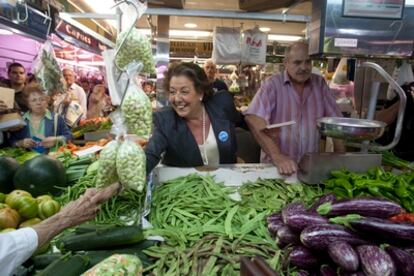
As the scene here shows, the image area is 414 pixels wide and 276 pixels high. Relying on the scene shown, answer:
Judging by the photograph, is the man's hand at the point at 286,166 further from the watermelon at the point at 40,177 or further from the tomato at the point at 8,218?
the tomato at the point at 8,218

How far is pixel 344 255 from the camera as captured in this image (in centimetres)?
136

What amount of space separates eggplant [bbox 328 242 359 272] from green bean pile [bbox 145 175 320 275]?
289 mm

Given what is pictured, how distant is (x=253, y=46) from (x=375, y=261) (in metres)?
4.82

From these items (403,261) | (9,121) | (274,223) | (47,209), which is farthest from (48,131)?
(403,261)

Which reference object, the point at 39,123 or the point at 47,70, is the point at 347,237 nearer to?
the point at 47,70

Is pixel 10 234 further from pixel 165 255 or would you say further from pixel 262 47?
pixel 262 47

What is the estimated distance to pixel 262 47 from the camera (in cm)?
582

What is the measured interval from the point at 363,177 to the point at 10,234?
1919mm

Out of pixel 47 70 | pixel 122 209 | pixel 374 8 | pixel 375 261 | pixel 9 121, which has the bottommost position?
pixel 122 209

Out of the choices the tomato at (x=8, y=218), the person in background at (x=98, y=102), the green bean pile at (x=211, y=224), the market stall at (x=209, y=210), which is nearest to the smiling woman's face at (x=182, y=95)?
the market stall at (x=209, y=210)

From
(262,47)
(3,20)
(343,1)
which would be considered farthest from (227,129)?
(262,47)

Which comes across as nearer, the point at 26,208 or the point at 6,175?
the point at 26,208

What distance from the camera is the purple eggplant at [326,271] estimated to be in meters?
1.43

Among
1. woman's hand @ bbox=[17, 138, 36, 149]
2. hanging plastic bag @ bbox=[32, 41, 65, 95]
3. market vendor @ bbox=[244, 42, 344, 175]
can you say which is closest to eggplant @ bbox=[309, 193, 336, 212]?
market vendor @ bbox=[244, 42, 344, 175]
